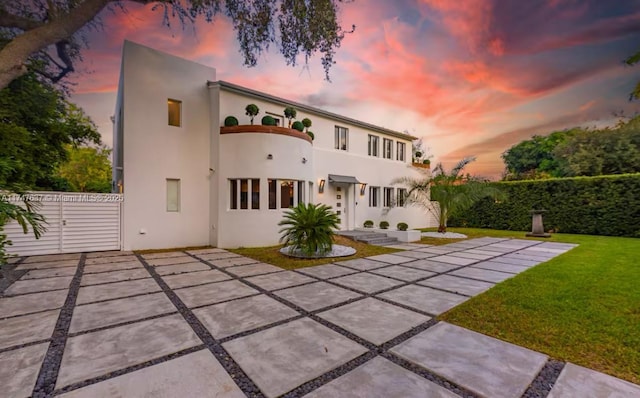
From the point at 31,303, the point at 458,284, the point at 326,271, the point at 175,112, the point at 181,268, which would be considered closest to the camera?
the point at 31,303

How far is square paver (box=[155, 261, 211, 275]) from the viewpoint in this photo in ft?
21.0

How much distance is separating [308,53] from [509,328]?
988 cm

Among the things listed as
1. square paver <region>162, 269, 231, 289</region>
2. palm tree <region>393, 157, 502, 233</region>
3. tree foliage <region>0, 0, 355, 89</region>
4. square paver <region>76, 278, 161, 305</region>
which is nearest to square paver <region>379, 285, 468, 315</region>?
square paver <region>162, 269, 231, 289</region>

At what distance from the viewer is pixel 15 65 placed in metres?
6.60

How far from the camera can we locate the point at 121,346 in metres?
2.91

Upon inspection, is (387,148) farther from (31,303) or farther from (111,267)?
(31,303)

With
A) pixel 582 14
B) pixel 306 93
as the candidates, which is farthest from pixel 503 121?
pixel 306 93

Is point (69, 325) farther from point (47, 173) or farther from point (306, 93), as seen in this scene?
point (306, 93)

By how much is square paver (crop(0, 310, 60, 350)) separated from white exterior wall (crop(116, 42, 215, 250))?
21.2 ft

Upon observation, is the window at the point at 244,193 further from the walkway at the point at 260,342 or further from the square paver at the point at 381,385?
the square paver at the point at 381,385

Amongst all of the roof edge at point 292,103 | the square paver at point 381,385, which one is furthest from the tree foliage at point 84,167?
the square paver at point 381,385

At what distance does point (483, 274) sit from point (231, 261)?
674cm

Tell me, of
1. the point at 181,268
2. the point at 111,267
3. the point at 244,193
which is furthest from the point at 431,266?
the point at 111,267

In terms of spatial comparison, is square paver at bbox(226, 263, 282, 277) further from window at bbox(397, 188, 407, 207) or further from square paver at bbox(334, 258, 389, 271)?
window at bbox(397, 188, 407, 207)
